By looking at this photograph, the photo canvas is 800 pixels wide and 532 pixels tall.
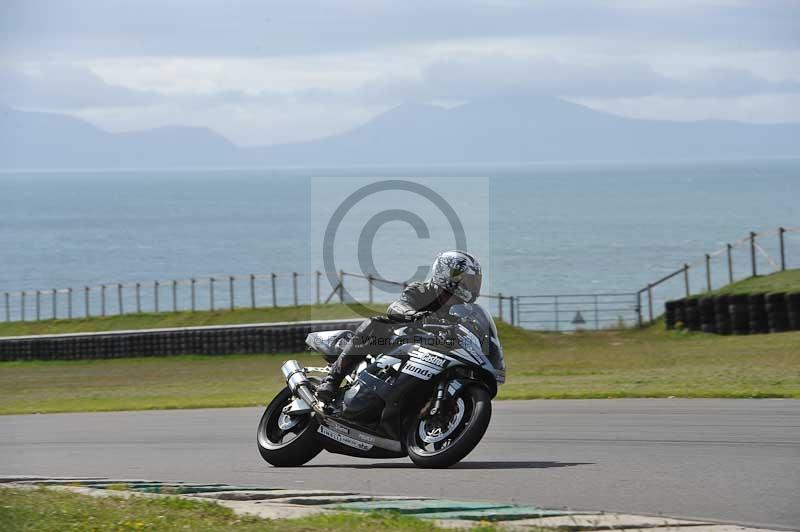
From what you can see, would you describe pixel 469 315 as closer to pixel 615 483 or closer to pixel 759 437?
pixel 615 483

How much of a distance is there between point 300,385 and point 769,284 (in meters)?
23.3

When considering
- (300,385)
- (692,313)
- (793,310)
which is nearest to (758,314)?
(793,310)

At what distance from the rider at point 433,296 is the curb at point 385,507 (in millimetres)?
1526

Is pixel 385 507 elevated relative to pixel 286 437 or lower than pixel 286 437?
lower

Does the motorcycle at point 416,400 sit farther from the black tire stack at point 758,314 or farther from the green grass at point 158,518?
the black tire stack at point 758,314

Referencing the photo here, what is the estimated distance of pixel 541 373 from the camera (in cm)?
2245

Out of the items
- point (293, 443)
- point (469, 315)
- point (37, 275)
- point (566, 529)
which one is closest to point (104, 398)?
point (293, 443)

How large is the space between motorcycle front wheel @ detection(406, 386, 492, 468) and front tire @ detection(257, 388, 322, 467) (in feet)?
3.60

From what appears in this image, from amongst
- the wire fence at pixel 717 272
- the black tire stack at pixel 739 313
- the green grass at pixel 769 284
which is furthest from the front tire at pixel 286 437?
the wire fence at pixel 717 272

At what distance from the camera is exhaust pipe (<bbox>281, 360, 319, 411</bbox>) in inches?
403

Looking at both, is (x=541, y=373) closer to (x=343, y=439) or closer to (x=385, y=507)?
(x=343, y=439)

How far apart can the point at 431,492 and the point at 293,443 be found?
7.05ft

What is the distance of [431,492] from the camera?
336 inches

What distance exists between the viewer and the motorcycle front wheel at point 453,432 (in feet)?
29.6
